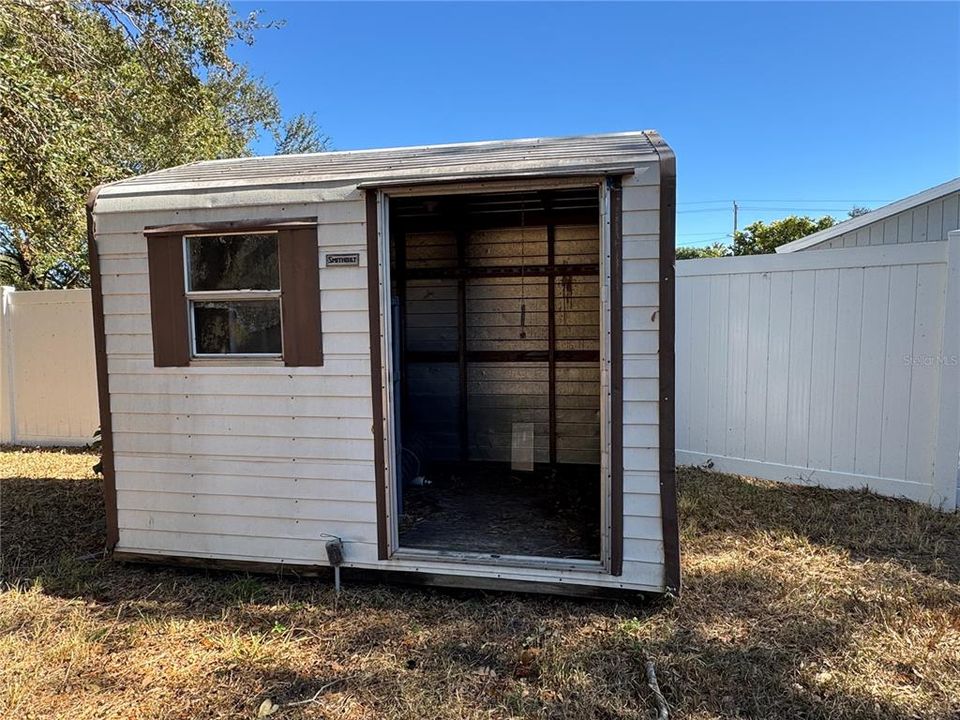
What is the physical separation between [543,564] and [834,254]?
11.4ft

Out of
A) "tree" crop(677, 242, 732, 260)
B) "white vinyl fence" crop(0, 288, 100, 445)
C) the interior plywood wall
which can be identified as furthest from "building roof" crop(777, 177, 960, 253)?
"tree" crop(677, 242, 732, 260)

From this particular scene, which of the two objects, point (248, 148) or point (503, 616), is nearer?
point (503, 616)

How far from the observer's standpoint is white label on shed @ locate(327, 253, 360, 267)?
3275 mm

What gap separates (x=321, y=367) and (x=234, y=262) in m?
0.83

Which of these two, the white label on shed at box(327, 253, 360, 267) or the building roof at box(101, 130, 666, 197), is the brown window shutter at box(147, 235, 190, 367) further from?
the white label on shed at box(327, 253, 360, 267)

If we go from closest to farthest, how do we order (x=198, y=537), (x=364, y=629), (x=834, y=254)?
(x=364, y=629), (x=198, y=537), (x=834, y=254)

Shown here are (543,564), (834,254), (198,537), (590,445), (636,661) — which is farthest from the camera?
(590,445)

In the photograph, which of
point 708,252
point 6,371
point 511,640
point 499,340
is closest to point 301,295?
point 511,640

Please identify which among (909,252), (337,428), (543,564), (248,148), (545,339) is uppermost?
(248,148)

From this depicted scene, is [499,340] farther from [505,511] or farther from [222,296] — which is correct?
[222,296]

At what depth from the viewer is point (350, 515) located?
11.1 ft

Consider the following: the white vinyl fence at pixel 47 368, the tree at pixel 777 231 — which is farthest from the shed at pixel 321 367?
the tree at pixel 777 231

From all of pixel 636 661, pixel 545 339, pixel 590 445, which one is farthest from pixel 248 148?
pixel 636 661

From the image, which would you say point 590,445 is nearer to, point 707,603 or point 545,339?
point 545,339
